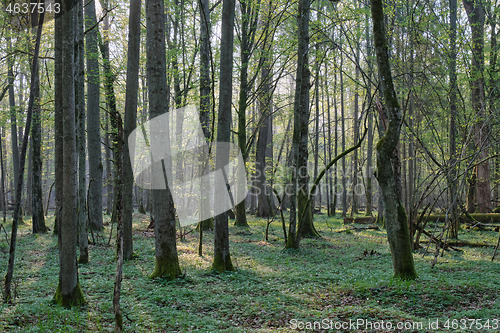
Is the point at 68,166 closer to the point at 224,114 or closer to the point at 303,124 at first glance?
the point at 224,114

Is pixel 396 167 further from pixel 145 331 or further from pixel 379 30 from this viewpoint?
pixel 145 331

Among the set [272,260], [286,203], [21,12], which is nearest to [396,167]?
[272,260]

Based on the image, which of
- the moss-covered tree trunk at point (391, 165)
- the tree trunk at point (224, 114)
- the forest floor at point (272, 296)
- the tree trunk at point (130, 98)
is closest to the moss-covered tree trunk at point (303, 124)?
the forest floor at point (272, 296)

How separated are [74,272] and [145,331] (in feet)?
4.49

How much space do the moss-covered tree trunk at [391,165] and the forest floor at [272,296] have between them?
47cm

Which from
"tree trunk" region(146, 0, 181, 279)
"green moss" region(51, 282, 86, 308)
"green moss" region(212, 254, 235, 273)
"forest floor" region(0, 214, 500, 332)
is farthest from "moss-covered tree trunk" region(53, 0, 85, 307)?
"green moss" region(212, 254, 235, 273)

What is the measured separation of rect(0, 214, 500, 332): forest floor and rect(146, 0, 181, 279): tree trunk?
1.38 ft

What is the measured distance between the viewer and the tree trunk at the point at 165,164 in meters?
6.75

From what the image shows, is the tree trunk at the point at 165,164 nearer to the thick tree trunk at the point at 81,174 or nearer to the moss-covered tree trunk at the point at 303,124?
the thick tree trunk at the point at 81,174

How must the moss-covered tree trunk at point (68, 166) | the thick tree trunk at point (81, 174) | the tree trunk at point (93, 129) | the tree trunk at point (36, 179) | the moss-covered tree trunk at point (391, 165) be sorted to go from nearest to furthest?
the moss-covered tree trunk at point (68, 166)
the moss-covered tree trunk at point (391, 165)
the thick tree trunk at point (81, 174)
the tree trunk at point (93, 129)
the tree trunk at point (36, 179)

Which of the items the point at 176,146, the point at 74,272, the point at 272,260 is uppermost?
the point at 176,146

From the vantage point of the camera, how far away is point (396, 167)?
586 centimetres

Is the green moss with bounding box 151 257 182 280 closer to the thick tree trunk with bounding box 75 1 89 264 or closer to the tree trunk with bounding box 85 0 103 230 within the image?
the thick tree trunk with bounding box 75 1 89 264

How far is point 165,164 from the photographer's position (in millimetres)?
6738
